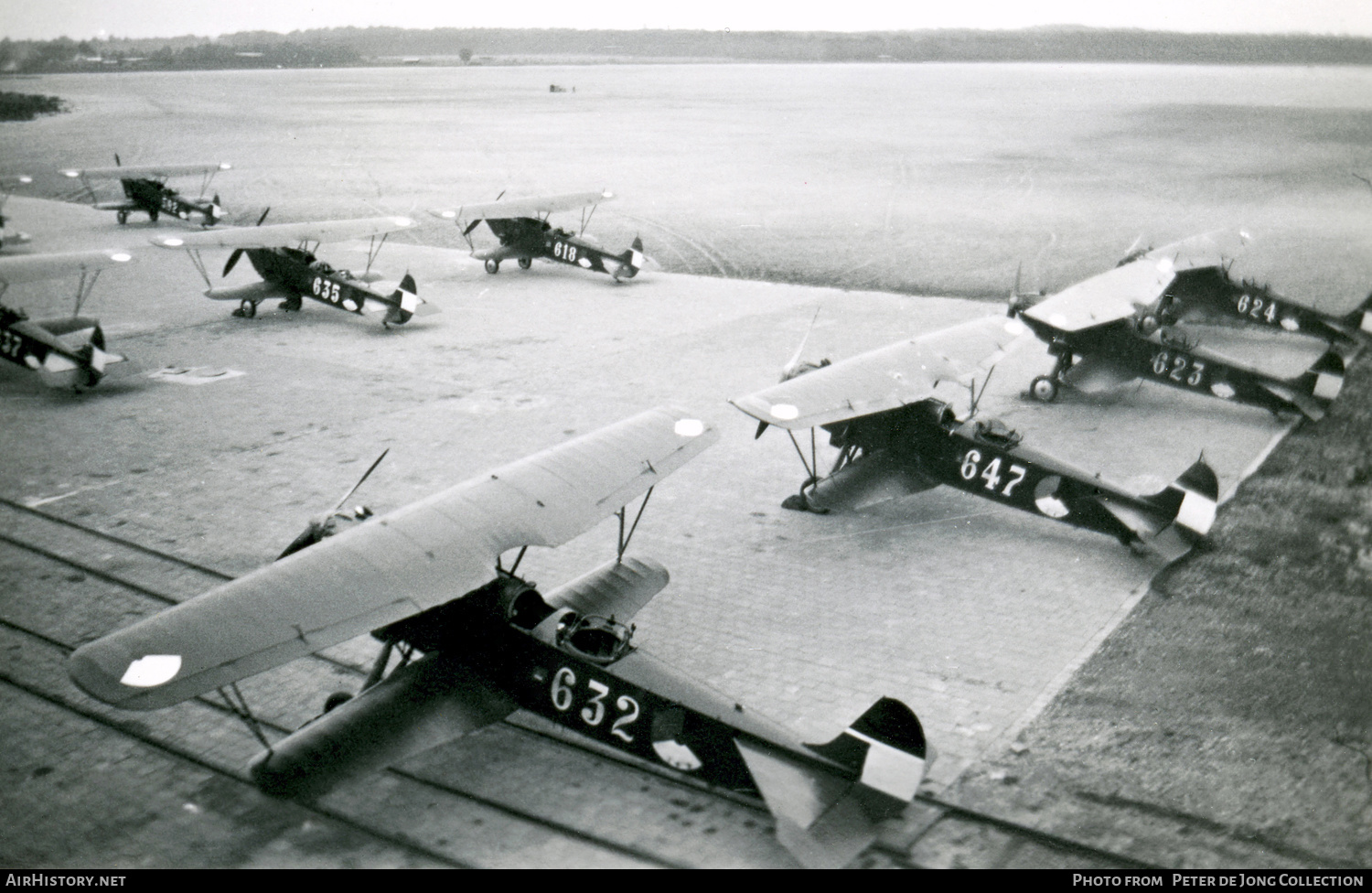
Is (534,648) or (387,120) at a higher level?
(387,120)

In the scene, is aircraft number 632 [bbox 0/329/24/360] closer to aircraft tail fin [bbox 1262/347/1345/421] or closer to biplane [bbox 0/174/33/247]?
biplane [bbox 0/174/33/247]

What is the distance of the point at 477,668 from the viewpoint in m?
7.47

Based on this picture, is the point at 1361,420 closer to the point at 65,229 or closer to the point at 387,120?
the point at 65,229

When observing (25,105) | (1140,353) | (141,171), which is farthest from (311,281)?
(1140,353)

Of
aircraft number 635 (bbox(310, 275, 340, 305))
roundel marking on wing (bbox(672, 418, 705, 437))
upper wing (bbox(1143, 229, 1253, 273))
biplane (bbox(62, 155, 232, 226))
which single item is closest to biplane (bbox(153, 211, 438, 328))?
aircraft number 635 (bbox(310, 275, 340, 305))

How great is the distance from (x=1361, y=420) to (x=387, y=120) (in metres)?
60.7

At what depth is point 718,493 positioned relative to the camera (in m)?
13.0

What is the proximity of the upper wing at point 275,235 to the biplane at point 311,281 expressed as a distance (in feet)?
0.06

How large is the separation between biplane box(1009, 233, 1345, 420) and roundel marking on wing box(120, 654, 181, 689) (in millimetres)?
12597

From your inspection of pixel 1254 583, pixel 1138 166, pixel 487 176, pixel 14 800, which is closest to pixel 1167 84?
pixel 1138 166

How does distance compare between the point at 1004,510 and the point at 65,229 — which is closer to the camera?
the point at 1004,510

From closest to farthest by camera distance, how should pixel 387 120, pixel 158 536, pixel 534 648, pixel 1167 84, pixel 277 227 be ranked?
pixel 534 648, pixel 158 536, pixel 277 227, pixel 1167 84, pixel 387 120

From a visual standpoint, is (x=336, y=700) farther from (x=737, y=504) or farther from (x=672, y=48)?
(x=672, y=48)

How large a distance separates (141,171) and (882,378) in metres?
27.2
